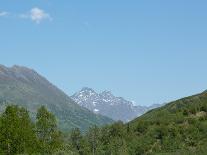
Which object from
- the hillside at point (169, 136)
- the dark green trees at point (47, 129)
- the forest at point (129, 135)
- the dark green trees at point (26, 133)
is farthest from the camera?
the dark green trees at point (47, 129)

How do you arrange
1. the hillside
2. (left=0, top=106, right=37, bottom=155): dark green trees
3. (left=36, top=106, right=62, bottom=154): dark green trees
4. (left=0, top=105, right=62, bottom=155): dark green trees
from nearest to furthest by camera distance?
1. the hillside
2. (left=0, top=106, right=37, bottom=155): dark green trees
3. (left=0, top=105, right=62, bottom=155): dark green trees
4. (left=36, top=106, right=62, bottom=154): dark green trees

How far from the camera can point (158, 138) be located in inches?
3529

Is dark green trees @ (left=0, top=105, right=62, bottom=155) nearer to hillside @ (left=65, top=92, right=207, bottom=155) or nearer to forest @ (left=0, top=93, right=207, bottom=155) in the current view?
forest @ (left=0, top=93, right=207, bottom=155)

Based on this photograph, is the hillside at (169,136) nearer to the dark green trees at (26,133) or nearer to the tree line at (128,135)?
the tree line at (128,135)

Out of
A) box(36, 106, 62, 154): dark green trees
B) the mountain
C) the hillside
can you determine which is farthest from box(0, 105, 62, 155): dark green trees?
the mountain

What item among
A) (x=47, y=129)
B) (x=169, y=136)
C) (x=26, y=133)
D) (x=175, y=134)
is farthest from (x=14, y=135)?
(x=175, y=134)

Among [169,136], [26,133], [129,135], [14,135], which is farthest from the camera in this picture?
[129,135]

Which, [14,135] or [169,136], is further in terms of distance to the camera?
[14,135]

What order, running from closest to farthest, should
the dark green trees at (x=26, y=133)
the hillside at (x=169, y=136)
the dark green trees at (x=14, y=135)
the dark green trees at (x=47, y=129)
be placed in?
1. the hillside at (x=169, y=136)
2. the dark green trees at (x=14, y=135)
3. the dark green trees at (x=26, y=133)
4. the dark green trees at (x=47, y=129)

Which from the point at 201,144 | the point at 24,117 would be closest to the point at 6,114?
the point at 24,117

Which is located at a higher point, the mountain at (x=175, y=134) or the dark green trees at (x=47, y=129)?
the dark green trees at (x=47, y=129)

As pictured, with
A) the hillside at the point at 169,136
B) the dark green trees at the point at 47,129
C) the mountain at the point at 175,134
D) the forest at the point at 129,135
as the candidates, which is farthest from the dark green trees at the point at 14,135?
the mountain at the point at 175,134

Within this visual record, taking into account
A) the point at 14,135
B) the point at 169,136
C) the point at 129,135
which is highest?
the point at 14,135

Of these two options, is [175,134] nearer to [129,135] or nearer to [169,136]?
[169,136]
